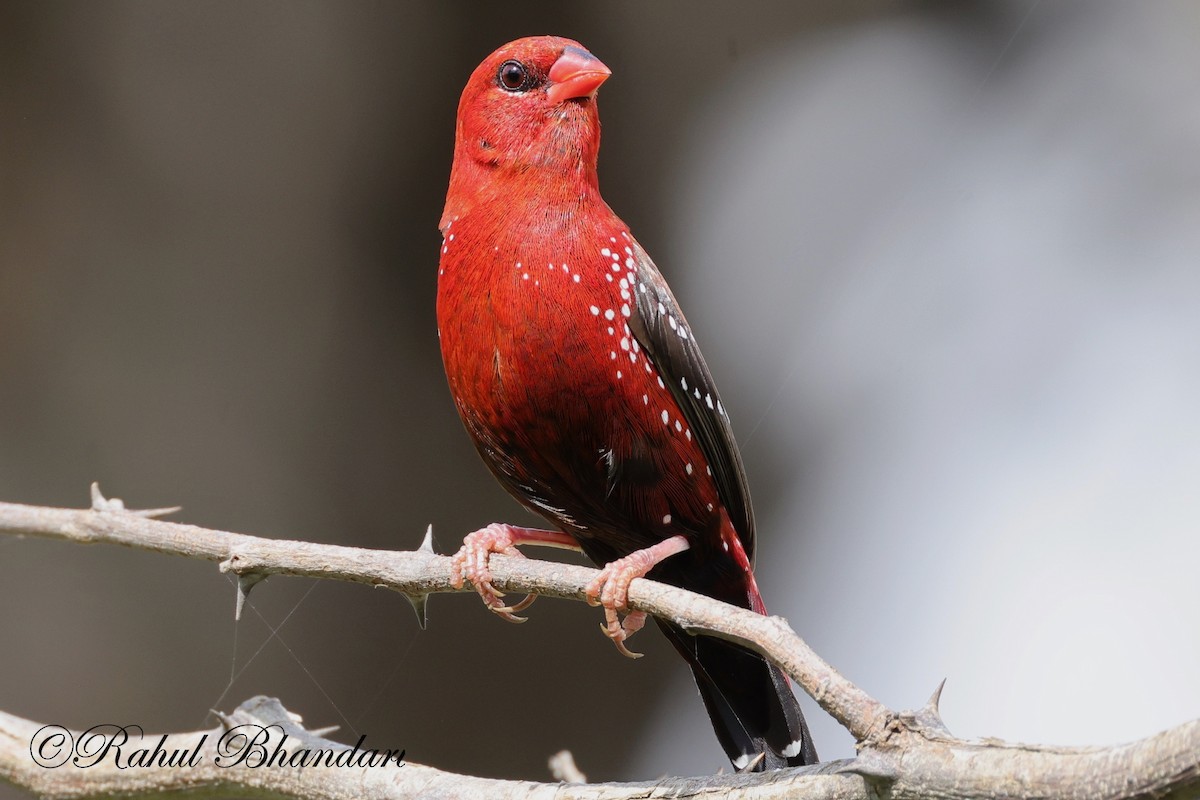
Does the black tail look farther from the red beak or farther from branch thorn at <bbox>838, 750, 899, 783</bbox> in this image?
the red beak

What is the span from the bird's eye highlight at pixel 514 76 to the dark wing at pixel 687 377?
378 millimetres

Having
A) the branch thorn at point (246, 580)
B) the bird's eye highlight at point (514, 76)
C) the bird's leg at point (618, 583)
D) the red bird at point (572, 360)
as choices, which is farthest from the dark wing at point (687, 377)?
the branch thorn at point (246, 580)

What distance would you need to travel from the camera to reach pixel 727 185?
3.32 m

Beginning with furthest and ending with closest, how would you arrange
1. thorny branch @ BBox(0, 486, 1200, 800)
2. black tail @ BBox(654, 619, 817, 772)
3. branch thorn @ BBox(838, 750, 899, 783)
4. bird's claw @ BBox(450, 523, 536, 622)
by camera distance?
black tail @ BBox(654, 619, 817, 772) → bird's claw @ BBox(450, 523, 536, 622) → branch thorn @ BBox(838, 750, 899, 783) → thorny branch @ BBox(0, 486, 1200, 800)

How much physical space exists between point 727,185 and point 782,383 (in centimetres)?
69

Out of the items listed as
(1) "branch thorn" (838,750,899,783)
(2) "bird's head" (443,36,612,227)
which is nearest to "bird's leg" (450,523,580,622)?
(2) "bird's head" (443,36,612,227)

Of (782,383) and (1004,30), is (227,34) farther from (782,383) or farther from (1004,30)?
(1004,30)

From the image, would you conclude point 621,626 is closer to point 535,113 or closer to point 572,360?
point 572,360

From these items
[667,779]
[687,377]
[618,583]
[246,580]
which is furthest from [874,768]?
[246,580]

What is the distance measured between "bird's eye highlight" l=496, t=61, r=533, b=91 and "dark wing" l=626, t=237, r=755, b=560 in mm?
378

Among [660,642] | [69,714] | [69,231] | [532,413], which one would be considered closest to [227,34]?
[69,231]

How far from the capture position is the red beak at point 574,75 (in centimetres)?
186

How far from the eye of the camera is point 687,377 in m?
2.08

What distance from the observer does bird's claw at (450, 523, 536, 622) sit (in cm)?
194
